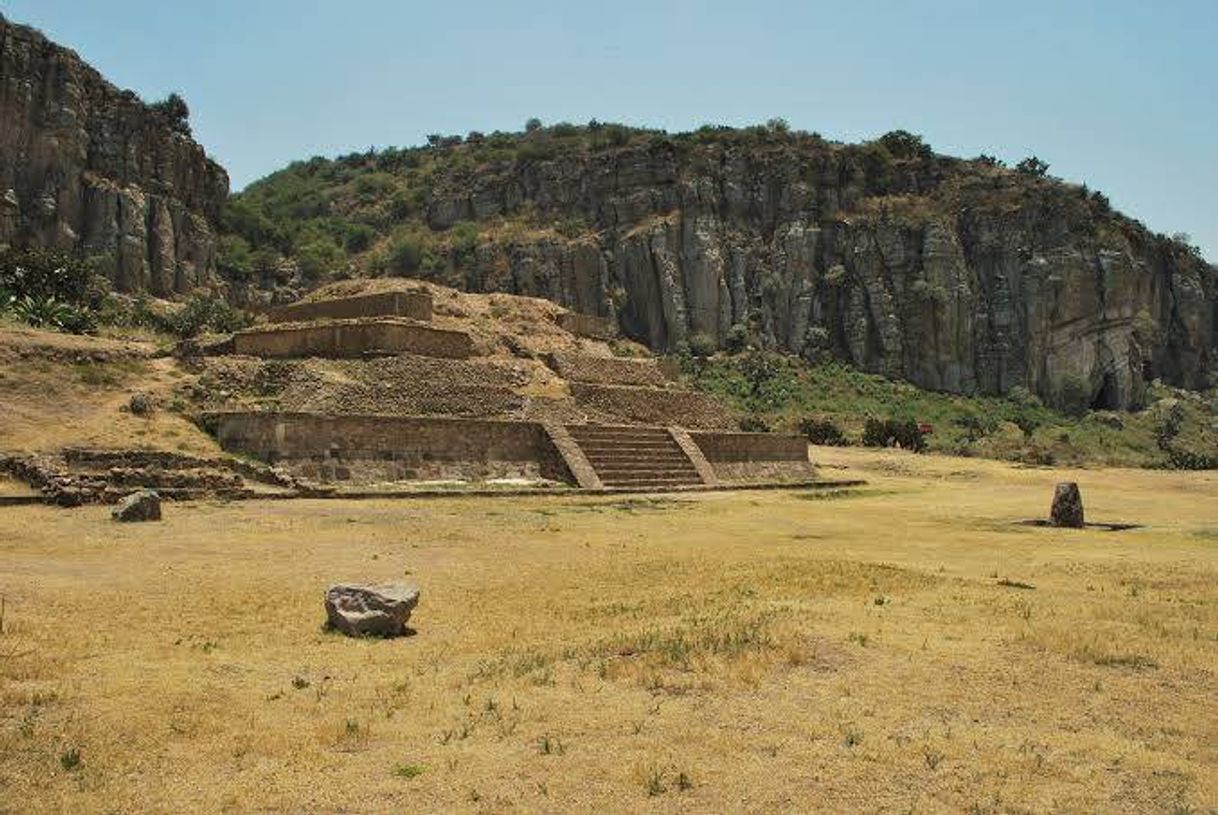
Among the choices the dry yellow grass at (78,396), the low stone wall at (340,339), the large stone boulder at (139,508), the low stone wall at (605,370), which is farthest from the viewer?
the low stone wall at (605,370)

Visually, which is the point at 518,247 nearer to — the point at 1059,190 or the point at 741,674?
the point at 1059,190

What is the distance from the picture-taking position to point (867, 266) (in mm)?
77062

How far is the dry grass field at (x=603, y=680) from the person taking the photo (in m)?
4.63

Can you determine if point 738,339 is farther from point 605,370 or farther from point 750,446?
point 750,446

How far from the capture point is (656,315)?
75.4m

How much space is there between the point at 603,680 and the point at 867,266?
244ft

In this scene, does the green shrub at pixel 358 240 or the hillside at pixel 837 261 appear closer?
the hillside at pixel 837 261

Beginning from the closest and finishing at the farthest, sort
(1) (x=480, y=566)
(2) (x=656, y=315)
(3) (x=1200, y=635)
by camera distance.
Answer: (3) (x=1200, y=635) < (1) (x=480, y=566) < (2) (x=656, y=315)

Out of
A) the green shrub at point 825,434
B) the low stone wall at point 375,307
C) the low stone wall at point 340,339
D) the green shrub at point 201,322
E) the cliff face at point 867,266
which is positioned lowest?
the green shrub at point 825,434

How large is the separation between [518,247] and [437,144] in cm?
3938

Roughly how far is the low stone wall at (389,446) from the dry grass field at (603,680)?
6728 mm

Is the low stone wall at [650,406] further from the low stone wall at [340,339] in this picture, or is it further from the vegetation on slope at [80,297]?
the vegetation on slope at [80,297]

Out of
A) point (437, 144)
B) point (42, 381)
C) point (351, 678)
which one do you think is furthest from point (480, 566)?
point (437, 144)

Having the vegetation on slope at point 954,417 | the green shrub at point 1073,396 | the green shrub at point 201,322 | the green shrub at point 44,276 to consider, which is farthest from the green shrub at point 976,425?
the green shrub at point 44,276
